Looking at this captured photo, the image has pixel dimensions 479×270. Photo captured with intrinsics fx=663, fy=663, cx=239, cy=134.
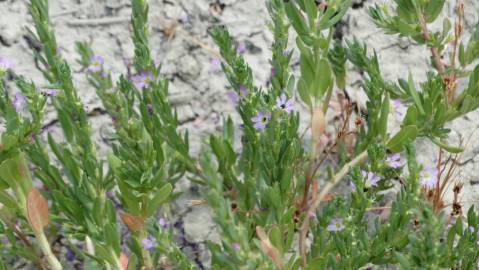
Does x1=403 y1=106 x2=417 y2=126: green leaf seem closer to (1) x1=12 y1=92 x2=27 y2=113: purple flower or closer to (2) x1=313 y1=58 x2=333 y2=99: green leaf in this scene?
(2) x1=313 y1=58 x2=333 y2=99: green leaf

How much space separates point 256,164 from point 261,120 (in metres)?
0.19

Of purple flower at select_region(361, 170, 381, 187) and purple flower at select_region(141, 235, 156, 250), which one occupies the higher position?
purple flower at select_region(361, 170, 381, 187)

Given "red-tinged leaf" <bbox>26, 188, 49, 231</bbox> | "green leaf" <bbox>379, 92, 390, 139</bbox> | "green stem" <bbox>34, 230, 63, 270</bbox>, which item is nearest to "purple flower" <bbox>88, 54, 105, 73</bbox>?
"red-tinged leaf" <bbox>26, 188, 49, 231</bbox>

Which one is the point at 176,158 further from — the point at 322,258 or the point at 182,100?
the point at 322,258

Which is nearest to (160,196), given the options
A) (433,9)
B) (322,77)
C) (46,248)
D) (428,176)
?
(46,248)

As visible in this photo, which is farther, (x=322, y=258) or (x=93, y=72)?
(x=93, y=72)

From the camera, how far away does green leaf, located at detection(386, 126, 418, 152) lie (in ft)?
7.58

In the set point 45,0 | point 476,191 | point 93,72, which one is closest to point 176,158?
point 93,72

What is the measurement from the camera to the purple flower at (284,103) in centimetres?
218

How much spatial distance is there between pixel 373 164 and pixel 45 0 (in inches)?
50.5

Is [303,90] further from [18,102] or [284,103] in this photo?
[18,102]

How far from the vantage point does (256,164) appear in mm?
2342

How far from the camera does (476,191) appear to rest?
9.01ft

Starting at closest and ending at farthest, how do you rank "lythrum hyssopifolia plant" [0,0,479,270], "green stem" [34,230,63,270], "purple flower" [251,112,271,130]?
"lythrum hyssopifolia plant" [0,0,479,270] → "purple flower" [251,112,271,130] → "green stem" [34,230,63,270]
